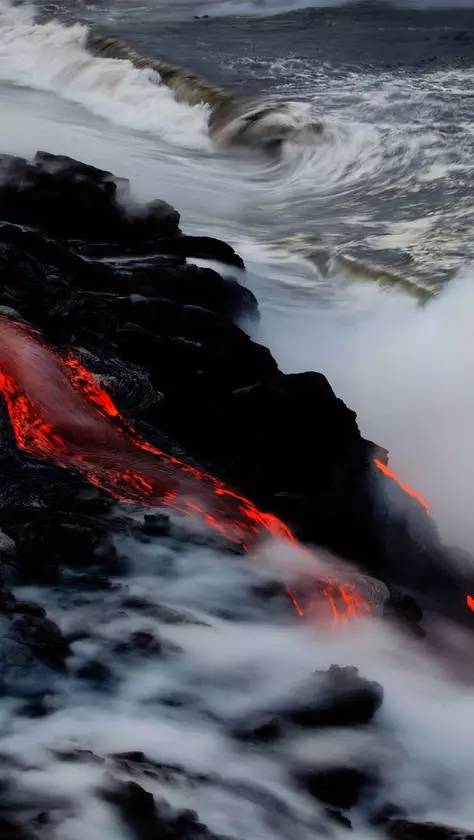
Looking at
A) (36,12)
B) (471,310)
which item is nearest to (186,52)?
(36,12)

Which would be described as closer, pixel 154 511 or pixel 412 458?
pixel 154 511

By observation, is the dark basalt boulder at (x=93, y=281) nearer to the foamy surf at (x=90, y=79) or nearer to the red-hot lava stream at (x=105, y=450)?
the red-hot lava stream at (x=105, y=450)

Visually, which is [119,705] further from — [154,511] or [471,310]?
[471,310]

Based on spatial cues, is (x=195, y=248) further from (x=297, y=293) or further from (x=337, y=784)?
(x=337, y=784)

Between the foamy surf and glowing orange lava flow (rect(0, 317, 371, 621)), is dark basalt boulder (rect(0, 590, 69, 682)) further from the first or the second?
the foamy surf

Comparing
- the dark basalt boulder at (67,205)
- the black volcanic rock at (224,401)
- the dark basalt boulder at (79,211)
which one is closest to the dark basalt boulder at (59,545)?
the black volcanic rock at (224,401)

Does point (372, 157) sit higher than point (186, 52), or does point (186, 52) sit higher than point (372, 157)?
point (186, 52)
